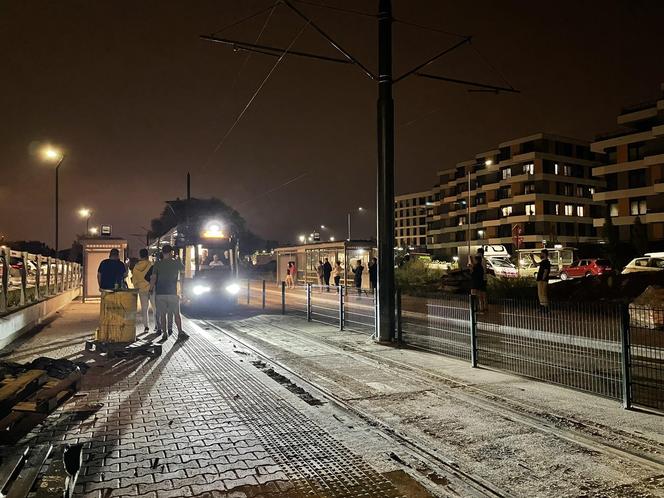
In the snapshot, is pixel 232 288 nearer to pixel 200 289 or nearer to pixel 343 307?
pixel 200 289

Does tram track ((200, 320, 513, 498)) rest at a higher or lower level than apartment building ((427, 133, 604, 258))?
lower

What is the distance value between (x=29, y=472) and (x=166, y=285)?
783 centimetres

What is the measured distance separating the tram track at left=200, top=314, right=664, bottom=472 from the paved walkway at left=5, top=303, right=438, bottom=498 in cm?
74

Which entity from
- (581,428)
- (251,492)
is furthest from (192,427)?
(581,428)

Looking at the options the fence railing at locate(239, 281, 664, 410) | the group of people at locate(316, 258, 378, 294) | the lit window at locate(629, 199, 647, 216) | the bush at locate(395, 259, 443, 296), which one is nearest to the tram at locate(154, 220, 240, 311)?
the group of people at locate(316, 258, 378, 294)

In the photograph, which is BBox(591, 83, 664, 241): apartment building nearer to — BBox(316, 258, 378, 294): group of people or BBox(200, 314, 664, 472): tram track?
BBox(316, 258, 378, 294): group of people

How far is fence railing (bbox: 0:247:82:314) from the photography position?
1161cm

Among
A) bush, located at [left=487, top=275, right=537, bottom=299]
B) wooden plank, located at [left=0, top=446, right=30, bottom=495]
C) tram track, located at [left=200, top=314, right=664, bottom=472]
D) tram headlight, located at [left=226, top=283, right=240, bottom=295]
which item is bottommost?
tram track, located at [left=200, top=314, right=664, bottom=472]

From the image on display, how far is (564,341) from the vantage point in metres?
7.86

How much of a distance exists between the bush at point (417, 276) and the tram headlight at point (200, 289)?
10.7m

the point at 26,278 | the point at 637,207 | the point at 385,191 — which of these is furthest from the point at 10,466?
the point at 637,207

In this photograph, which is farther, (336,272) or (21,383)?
(336,272)

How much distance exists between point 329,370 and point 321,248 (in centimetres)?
2272

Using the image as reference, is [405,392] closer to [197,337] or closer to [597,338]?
[597,338]
